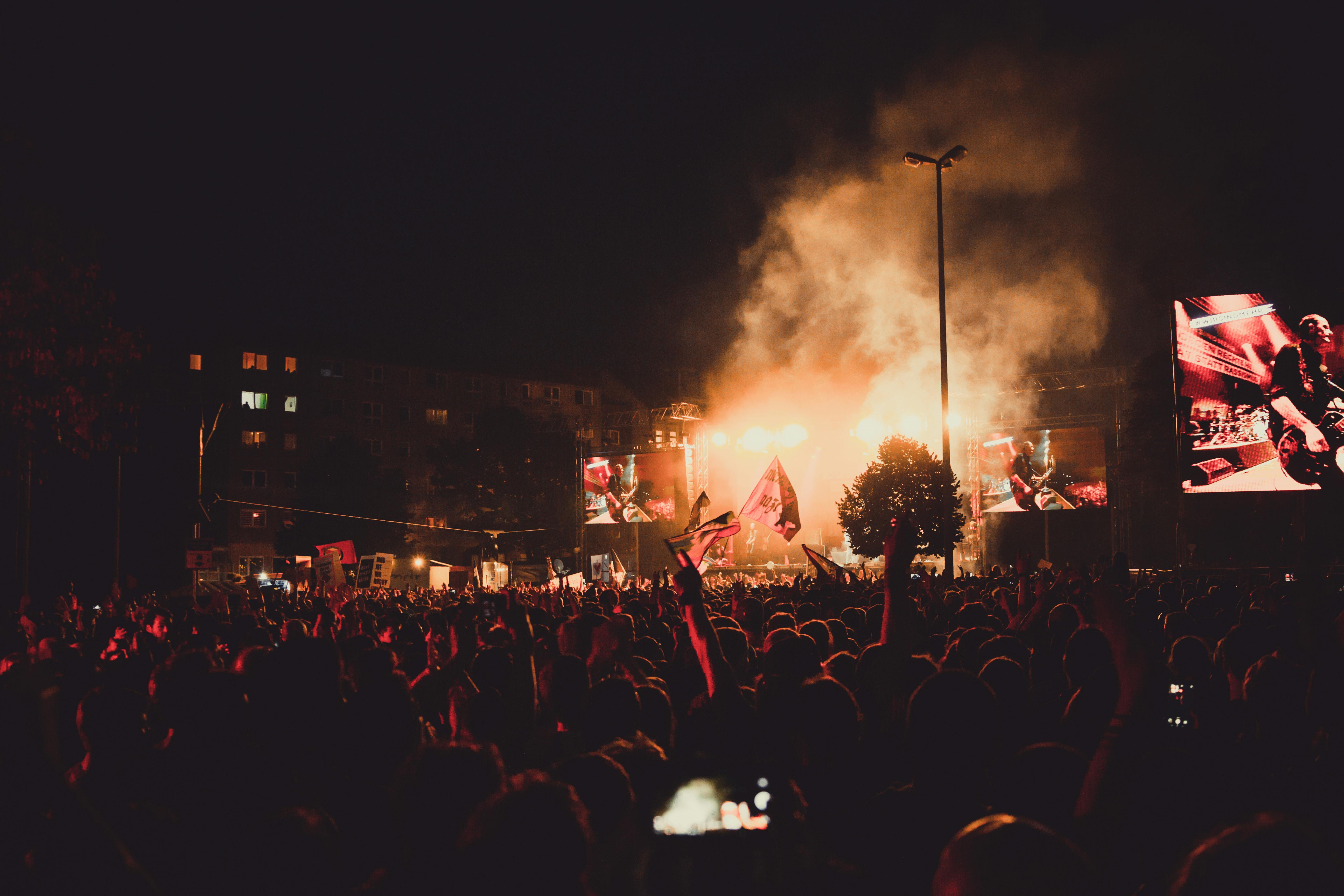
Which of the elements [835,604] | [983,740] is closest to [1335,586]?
[835,604]

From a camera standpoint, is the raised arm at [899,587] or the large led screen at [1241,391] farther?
the large led screen at [1241,391]

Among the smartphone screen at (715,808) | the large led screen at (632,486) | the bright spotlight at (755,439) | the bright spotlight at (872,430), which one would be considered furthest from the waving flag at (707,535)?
the bright spotlight at (872,430)

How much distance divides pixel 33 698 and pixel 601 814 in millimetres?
2136

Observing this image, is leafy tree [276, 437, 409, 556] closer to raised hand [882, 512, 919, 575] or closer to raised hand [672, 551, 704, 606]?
raised hand [672, 551, 704, 606]

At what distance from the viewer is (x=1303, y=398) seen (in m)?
18.4

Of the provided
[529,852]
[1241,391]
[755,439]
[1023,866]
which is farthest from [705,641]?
[755,439]

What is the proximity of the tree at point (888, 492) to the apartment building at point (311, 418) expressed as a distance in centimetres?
1921

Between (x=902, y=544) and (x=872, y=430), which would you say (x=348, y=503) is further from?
(x=902, y=544)

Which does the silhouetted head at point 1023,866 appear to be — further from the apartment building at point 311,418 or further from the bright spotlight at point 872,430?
the apartment building at point 311,418

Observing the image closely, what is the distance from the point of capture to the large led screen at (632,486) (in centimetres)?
3853

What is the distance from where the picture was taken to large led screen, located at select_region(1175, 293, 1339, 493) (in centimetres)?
1839

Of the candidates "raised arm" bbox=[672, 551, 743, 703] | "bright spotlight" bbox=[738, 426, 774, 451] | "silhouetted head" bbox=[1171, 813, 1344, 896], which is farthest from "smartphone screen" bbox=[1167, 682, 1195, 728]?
"bright spotlight" bbox=[738, 426, 774, 451]

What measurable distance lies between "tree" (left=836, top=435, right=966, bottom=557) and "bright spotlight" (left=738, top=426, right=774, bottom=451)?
5.62m

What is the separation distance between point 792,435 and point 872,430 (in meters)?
4.85
